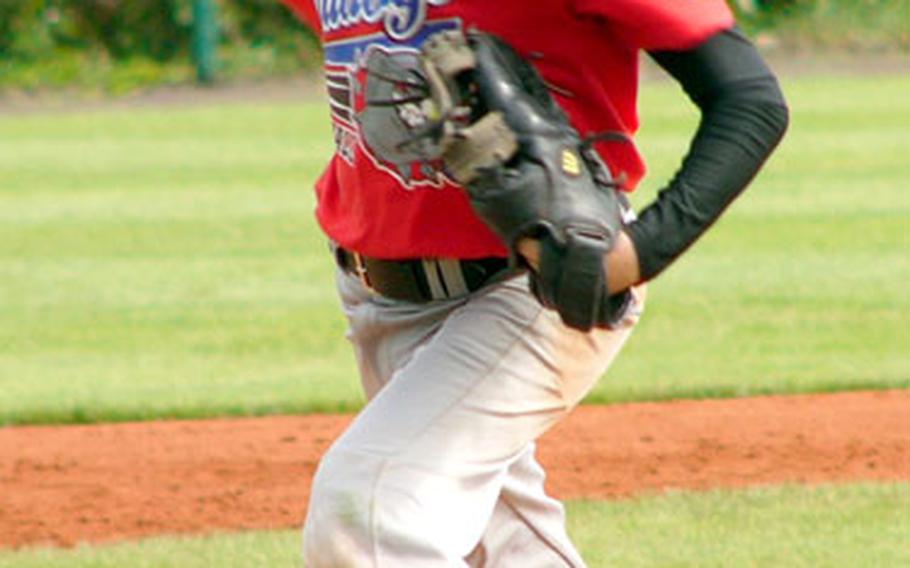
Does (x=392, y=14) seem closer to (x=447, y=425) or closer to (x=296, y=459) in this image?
(x=447, y=425)

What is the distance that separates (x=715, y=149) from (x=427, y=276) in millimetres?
584

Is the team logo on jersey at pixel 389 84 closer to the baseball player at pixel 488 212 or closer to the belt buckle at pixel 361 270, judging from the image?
the baseball player at pixel 488 212

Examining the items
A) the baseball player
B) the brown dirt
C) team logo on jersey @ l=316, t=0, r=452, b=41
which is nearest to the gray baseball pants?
the baseball player

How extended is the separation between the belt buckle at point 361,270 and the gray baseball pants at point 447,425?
71mm

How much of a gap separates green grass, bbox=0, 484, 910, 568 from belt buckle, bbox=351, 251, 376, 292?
59.1 inches

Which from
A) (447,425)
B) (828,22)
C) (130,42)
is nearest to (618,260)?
(447,425)

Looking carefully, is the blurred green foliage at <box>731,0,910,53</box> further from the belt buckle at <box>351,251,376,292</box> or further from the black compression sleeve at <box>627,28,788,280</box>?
the black compression sleeve at <box>627,28,788,280</box>

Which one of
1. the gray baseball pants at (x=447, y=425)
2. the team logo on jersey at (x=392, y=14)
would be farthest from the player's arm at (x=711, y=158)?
the team logo on jersey at (x=392, y=14)

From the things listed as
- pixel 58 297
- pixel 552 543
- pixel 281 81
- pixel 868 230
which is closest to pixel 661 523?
pixel 552 543

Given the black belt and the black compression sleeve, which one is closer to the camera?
the black compression sleeve

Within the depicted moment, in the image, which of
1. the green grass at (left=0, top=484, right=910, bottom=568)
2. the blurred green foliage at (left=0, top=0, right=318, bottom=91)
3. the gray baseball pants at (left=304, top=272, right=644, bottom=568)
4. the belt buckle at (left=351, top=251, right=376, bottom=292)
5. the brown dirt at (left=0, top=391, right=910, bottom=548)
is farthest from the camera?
the blurred green foliage at (left=0, top=0, right=318, bottom=91)

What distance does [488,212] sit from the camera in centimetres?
311

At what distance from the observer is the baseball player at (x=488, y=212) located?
3100mm

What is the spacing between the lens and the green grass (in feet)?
16.2
